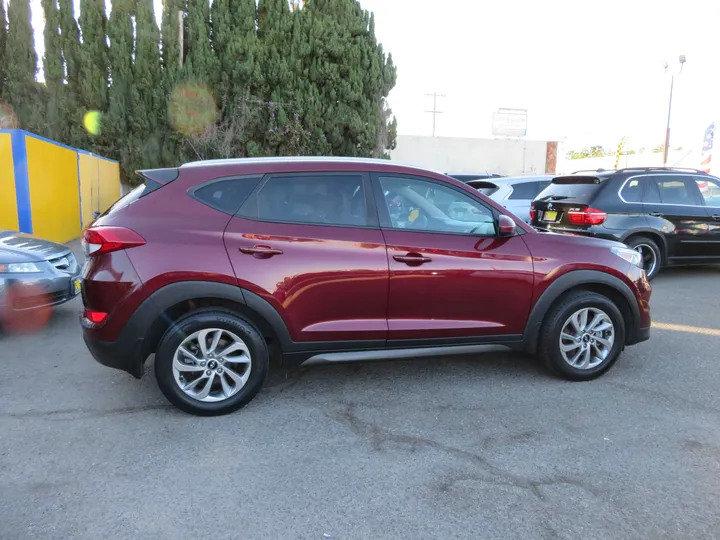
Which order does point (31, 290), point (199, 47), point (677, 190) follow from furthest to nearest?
point (199, 47) → point (677, 190) → point (31, 290)

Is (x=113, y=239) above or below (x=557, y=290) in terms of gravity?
above

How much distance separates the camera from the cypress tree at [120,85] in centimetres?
1917

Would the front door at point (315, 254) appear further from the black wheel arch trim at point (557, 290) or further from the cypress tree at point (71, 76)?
the cypress tree at point (71, 76)

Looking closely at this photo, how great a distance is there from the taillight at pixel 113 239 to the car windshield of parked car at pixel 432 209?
1728 mm

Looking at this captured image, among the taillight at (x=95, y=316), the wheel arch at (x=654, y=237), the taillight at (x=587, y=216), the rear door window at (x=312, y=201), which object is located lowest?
the taillight at (x=95, y=316)

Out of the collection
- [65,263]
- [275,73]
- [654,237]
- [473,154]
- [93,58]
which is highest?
[93,58]

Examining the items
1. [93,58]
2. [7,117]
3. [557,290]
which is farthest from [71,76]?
[557,290]

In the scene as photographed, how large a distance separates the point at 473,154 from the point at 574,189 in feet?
68.2

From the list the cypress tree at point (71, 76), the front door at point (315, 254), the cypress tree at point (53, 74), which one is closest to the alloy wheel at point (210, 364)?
the front door at point (315, 254)

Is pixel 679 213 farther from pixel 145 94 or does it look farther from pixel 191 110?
pixel 145 94

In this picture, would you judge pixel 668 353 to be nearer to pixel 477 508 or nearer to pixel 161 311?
pixel 477 508

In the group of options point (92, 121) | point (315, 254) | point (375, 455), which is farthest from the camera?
point (92, 121)

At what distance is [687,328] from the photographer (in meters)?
5.63

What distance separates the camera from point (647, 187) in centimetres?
782
